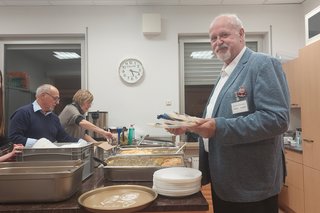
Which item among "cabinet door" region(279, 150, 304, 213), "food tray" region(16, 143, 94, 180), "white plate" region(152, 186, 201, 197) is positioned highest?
"food tray" region(16, 143, 94, 180)

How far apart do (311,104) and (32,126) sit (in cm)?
272

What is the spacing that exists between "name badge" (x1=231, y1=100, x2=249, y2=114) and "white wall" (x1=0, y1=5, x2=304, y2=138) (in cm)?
261

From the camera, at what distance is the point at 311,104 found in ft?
9.07

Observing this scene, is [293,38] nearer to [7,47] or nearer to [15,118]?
[15,118]

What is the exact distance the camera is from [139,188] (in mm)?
1293

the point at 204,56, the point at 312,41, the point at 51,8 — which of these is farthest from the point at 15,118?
the point at 312,41

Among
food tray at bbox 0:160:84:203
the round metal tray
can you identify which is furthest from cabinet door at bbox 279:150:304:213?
food tray at bbox 0:160:84:203

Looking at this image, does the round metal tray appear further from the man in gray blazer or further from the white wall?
the white wall

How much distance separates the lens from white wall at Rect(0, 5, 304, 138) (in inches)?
153

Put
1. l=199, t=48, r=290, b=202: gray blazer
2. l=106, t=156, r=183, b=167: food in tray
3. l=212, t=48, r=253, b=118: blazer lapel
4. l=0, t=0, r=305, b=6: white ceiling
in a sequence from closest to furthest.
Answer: l=199, t=48, r=290, b=202: gray blazer → l=212, t=48, r=253, b=118: blazer lapel → l=106, t=156, r=183, b=167: food in tray → l=0, t=0, r=305, b=6: white ceiling

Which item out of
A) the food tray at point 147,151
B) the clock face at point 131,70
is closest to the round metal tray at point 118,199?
the food tray at point 147,151

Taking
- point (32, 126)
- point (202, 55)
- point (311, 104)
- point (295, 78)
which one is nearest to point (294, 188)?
point (311, 104)

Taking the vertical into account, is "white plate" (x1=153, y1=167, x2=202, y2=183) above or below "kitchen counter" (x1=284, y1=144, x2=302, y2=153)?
above

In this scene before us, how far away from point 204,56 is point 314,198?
239 cm
